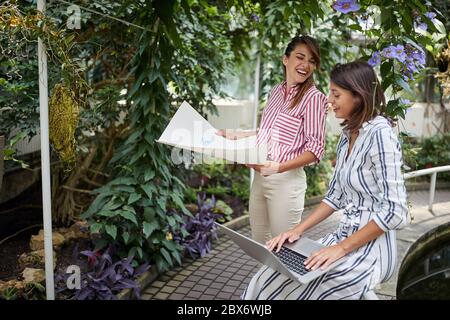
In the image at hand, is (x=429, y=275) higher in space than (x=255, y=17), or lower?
lower

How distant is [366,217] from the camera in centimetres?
146

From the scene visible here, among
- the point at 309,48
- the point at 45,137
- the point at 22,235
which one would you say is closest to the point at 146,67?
the point at 45,137

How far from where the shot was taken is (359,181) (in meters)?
1.45

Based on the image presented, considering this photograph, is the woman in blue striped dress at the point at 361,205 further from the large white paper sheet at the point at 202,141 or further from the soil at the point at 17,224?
the soil at the point at 17,224

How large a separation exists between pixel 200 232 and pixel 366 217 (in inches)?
90.9

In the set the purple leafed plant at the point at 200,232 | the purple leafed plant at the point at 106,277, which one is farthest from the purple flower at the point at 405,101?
the purple leafed plant at the point at 200,232

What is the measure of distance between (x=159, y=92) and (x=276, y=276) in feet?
5.05

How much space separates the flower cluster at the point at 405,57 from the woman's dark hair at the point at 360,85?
0.61 ft

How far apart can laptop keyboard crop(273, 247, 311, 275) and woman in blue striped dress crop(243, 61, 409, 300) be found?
0.03m

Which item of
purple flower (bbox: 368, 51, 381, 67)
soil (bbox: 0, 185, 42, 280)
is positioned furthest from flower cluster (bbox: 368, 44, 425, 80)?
soil (bbox: 0, 185, 42, 280)

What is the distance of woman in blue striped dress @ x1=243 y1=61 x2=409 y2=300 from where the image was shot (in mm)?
1371

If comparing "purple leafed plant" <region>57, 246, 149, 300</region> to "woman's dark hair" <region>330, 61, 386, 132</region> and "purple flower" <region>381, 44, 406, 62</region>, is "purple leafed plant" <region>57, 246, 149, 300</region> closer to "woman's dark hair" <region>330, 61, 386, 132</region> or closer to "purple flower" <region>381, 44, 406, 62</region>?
"woman's dark hair" <region>330, 61, 386, 132</region>

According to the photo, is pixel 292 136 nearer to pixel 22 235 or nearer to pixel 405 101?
pixel 405 101
